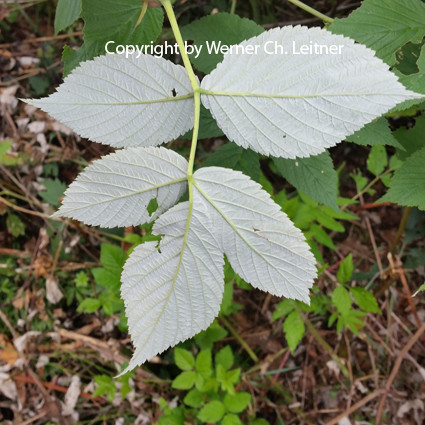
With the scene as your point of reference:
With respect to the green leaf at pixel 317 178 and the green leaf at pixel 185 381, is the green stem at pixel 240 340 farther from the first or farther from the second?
the green leaf at pixel 317 178

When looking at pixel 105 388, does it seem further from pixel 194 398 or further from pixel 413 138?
pixel 413 138

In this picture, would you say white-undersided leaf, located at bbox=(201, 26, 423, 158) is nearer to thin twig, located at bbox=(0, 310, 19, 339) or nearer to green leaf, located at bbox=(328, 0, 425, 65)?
green leaf, located at bbox=(328, 0, 425, 65)

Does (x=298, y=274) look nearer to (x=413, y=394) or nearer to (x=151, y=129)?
(x=151, y=129)

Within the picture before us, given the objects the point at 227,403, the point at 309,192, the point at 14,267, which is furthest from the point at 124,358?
the point at 309,192

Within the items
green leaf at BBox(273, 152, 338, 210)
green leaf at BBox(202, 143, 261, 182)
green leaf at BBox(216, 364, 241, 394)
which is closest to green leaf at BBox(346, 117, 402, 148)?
green leaf at BBox(273, 152, 338, 210)

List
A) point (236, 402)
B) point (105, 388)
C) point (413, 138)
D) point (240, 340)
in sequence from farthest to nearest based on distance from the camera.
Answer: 1. point (240, 340)
2. point (105, 388)
3. point (236, 402)
4. point (413, 138)

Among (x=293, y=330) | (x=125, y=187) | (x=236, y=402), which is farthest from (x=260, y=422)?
(x=125, y=187)

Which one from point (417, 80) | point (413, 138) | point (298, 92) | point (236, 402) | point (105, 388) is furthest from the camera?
point (105, 388)
